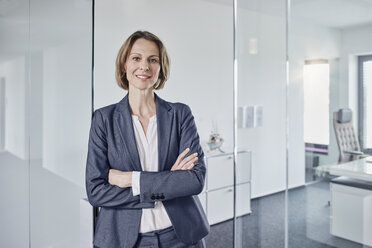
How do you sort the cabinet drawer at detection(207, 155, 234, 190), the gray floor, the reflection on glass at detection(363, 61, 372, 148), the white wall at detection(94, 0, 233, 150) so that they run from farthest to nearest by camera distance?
the cabinet drawer at detection(207, 155, 234, 190), the white wall at detection(94, 0, 233, 150), the gray floor, the reflection on glass at detection(363, 61, 372, 148)

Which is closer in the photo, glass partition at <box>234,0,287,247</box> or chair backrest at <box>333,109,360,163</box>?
chair backrest at <box>333,109,360,163</box>

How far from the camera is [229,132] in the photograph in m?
4.17

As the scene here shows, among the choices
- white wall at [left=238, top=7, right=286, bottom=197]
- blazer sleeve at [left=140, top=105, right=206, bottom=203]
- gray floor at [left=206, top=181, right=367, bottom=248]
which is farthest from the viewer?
white wall at [left=238, top=7, right=286, bottom=197]

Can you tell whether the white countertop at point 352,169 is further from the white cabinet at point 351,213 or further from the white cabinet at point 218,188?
the white cabinet at point 218,188

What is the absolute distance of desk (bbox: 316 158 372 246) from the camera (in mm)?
1573

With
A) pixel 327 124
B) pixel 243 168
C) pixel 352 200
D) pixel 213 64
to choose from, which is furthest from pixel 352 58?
pixel 213 64

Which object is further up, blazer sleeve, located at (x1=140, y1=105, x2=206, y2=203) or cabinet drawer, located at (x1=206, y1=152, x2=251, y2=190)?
blazer sleeve, located at (x1=140, y1=105, x2=206, y2=203)

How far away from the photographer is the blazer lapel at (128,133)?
1509 mm

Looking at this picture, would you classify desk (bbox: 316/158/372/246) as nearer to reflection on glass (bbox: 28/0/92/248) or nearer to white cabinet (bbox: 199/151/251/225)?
reflection on glass (bbox: 28/0/92/248)

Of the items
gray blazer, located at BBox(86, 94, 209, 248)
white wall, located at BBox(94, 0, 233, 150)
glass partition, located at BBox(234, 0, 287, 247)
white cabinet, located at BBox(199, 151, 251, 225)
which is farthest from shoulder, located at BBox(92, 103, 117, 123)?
white cabinet, located at BBox(199, 151, 251, 225)

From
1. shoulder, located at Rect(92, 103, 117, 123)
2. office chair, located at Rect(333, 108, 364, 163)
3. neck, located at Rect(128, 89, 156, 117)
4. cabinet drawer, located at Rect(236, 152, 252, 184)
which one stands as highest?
neck, located at Rect(128, 89, 156, 117)

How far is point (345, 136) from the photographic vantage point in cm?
162

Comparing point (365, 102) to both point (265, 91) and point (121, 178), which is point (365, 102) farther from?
point (121, 178)

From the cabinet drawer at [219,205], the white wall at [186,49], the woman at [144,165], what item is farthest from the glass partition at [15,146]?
the cabinet drawer at [219,205]
